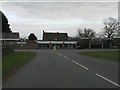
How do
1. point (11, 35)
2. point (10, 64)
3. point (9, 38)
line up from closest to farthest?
point (10, 64) < point (9, 38) < point (11, 35)

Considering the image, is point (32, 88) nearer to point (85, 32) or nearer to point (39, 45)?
point (39, 45)

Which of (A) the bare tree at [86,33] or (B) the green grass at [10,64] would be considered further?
(A) the bare tree at [86,33]

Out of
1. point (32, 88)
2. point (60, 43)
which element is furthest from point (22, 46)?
point (32, 88)

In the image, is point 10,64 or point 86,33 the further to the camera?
point 86,33

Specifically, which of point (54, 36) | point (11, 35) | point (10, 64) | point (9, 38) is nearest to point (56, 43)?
point (54, 36)


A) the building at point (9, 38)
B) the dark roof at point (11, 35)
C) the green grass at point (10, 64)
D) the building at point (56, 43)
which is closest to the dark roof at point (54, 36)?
the building at point (56, 43)

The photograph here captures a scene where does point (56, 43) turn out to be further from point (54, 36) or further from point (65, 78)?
point (65, 78)

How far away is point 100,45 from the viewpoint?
4788 inches

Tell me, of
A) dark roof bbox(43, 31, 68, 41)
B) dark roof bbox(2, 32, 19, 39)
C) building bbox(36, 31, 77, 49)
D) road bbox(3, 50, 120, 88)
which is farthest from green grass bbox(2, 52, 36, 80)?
dark roof bbox(43, 31, 68, 41)

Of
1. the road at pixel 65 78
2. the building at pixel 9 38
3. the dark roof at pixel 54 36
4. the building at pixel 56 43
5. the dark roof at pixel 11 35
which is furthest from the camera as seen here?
the dark roof at pixel 54 36

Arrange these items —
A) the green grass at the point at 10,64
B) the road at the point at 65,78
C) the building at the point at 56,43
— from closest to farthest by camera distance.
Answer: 1. the road at the point at 65,78
2. the green grass at the point at 10,64
3. the building at the point at 56,43

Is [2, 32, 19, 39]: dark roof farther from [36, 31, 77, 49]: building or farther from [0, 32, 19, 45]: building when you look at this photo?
[36, 31, 77, 49]: building

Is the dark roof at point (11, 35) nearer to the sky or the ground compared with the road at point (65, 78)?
nearer to the sky

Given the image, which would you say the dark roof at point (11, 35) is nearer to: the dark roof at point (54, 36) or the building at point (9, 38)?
the building at point (9, 38)
